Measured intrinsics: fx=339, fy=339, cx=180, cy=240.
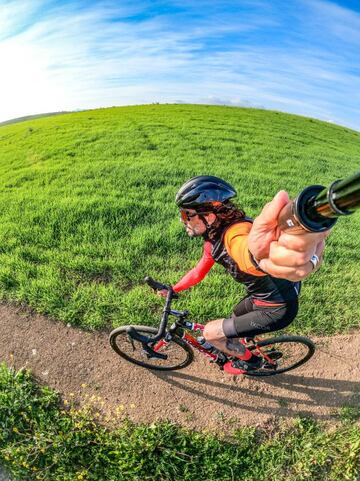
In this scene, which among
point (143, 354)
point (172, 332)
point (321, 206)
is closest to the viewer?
point (321, 206)

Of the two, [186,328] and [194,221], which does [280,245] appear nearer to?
[194,221]

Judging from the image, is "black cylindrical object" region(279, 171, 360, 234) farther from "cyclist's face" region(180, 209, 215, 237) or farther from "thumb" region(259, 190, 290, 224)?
"cyclist's face" region(180, 209, 215, 237)

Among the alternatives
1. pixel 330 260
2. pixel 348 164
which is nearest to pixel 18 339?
pixel 330 260

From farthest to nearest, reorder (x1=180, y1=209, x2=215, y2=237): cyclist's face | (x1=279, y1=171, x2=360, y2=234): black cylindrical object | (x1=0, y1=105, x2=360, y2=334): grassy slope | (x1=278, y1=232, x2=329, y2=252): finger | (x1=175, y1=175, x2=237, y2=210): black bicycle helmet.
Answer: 1. (x1=0, y1=105, x2=360, y2=334): grassy slope
2. (x1=180, y1=209, x2=215, y2=237): cyclist's face
3. (x1=175, y1=175, x2=237, y2=210): black bicycle helmet
4. (x1=278, y1=232, x2=329, y2=252): finger
5. (x1=279, y1=171, x2=360, y2=234): black cylindrical object

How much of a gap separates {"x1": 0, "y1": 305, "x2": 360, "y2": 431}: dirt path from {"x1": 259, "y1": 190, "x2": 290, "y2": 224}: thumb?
4.04m

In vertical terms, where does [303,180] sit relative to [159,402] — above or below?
above

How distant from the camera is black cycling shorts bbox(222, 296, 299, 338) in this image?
3.95 meters

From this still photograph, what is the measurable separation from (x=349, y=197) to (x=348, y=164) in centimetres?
1956

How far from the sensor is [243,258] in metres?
2.68

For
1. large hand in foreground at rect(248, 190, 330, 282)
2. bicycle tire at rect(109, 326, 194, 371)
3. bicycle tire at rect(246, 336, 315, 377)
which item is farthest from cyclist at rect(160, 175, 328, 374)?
bicycle tire at rect(109, 326, 194, 371)

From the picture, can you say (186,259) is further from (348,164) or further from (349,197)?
(348,164)

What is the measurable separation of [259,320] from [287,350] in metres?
2.05

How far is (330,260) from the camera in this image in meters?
8.11

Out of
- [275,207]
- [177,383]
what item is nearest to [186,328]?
[177,383]
